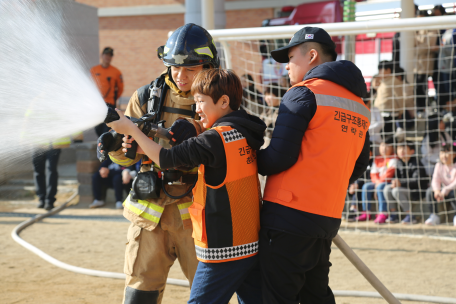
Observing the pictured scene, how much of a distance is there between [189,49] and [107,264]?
3.57 meters

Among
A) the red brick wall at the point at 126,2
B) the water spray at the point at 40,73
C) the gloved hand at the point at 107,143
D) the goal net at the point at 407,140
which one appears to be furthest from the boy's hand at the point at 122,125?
the red brick wall at the point at 126,2

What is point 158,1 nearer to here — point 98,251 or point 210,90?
point 98,251

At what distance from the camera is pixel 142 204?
3160 mm

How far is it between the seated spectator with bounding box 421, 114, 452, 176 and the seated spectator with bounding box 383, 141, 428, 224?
0.40 ft

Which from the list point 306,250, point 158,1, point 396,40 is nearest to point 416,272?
point 306,250

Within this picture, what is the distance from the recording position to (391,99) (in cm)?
805

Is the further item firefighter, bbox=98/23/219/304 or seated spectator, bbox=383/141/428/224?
seated spectator, bbox=383/141/428/224

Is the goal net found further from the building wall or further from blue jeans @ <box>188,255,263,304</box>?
the building wall

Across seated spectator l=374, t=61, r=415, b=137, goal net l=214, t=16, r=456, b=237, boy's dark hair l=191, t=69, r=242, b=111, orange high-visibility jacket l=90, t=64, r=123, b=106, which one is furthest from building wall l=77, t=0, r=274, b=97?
boy's dark hair l=191, t=69, r=242, b=111

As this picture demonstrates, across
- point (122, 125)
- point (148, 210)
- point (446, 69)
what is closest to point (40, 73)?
point (122, 125)

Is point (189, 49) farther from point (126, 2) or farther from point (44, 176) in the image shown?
point (126, 2)

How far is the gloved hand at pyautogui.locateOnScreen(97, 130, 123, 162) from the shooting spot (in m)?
2.86

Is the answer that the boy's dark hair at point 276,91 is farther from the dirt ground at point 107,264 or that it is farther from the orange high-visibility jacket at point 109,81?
the orange high-visibility jacket at point 109,81

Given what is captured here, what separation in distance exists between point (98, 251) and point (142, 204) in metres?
3.61
